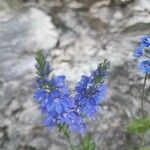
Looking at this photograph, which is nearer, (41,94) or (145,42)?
(41,94)

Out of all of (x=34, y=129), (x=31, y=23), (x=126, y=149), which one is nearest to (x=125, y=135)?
(x=126, y=149)

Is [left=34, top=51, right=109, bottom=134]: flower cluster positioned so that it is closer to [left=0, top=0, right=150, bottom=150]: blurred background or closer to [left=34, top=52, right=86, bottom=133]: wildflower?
[left=34, top=52, right=86, bottom=133]: wildflower

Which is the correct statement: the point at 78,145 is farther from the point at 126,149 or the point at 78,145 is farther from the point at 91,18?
the point at 91,18

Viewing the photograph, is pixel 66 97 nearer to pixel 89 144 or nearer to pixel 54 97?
pixel 54 97

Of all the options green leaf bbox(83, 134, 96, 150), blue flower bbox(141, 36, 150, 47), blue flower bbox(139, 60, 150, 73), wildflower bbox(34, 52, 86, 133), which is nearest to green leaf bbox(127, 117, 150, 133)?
green leaf bbox(83, 134, 96, 150)

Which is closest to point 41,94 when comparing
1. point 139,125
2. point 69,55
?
point 139,125
